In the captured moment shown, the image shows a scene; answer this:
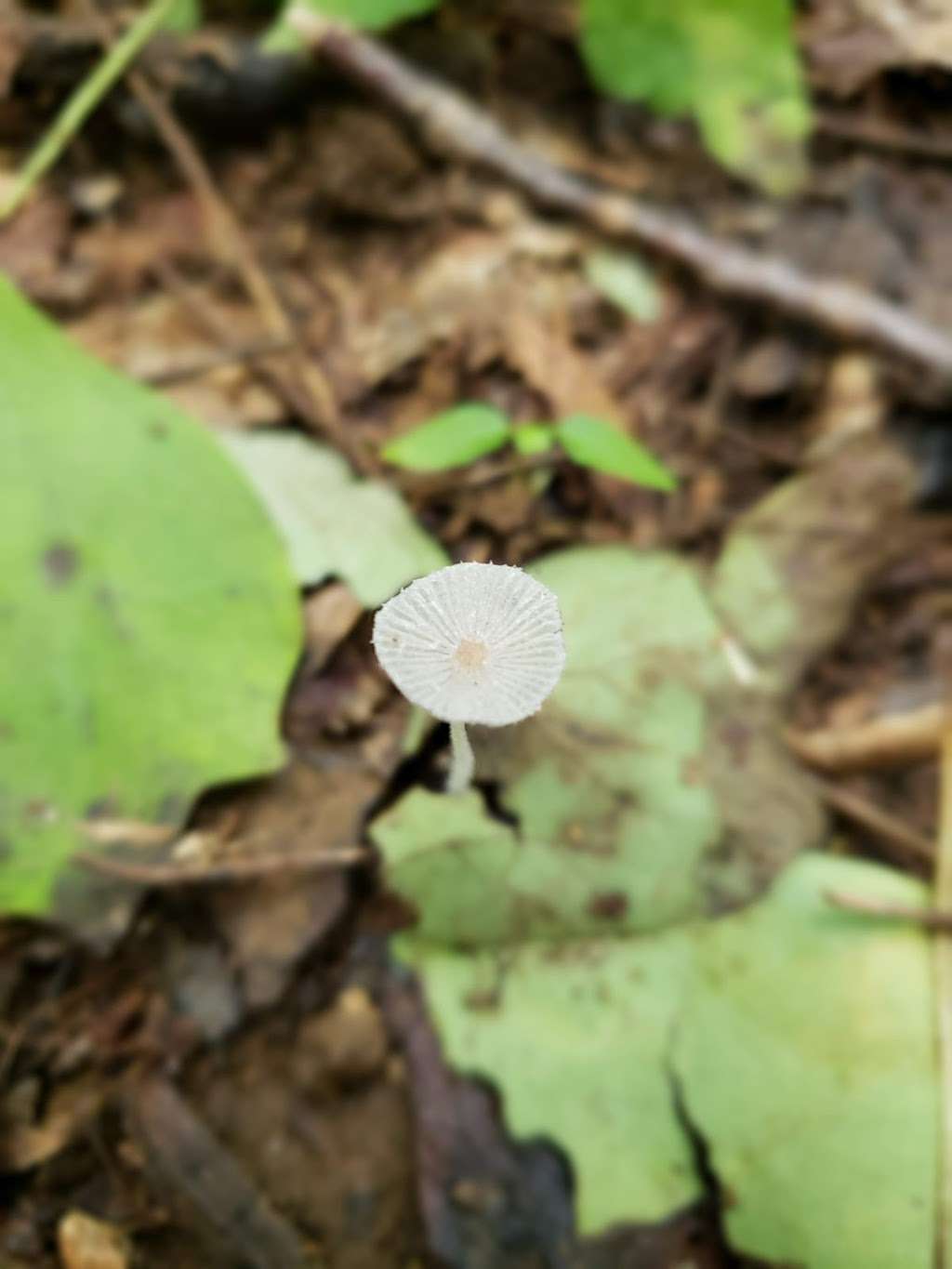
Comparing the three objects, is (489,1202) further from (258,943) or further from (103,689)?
(103,689)

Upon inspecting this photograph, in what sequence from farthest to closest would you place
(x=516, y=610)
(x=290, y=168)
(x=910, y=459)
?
1. (x=290, y=168)
2. (x=910, y=459)
3. (x=516, y=610)

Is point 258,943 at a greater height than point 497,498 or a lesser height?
lesser

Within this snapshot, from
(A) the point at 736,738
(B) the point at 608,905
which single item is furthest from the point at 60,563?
(A) the point at 736,738

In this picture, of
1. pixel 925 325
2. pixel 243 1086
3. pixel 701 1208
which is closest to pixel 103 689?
pixel 243 1086

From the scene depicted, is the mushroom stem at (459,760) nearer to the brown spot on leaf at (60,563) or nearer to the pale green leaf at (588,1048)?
the pale green leaf at (588,1048)

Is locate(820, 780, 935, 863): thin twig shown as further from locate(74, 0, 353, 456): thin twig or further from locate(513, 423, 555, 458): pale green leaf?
locate(74, 0, 353, 456): thin twig

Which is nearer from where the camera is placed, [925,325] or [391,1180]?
[391,1180]

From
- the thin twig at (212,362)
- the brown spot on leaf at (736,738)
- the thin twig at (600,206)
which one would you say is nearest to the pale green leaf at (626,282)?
the thin twig at (600,206)
